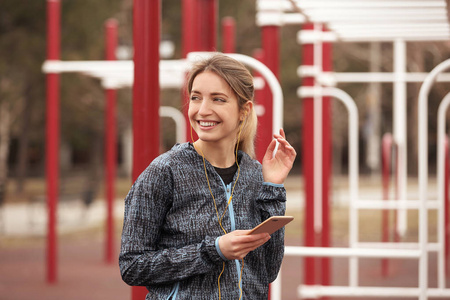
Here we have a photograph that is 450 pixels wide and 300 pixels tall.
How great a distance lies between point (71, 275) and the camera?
827cm

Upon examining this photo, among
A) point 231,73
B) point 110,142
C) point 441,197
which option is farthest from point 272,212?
point 110,142

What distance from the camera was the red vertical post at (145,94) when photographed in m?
2.80

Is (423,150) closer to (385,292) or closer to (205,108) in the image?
(385,292)

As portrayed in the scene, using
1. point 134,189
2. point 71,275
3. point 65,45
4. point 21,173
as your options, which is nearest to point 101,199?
point 21,173

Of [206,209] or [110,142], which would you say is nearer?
[206,209]

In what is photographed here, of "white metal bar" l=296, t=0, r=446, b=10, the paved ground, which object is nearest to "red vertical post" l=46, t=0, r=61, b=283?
the paved ground

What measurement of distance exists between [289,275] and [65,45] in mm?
11497

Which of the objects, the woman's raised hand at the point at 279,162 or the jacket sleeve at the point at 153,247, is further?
the woman's raised hand at the point at 279,162

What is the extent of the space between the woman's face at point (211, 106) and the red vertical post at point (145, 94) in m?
0.71

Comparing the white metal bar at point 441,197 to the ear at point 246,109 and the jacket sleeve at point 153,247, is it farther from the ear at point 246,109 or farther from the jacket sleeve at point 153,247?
the jacket sleeve at point 153,247

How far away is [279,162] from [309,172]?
3.26 meters

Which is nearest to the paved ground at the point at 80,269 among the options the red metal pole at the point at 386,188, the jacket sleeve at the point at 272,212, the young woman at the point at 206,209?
the red metal pole at the point at 386,188

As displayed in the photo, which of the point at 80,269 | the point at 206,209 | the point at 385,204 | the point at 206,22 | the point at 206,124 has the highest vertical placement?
the point at 206,22

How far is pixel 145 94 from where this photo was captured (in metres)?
2.80
